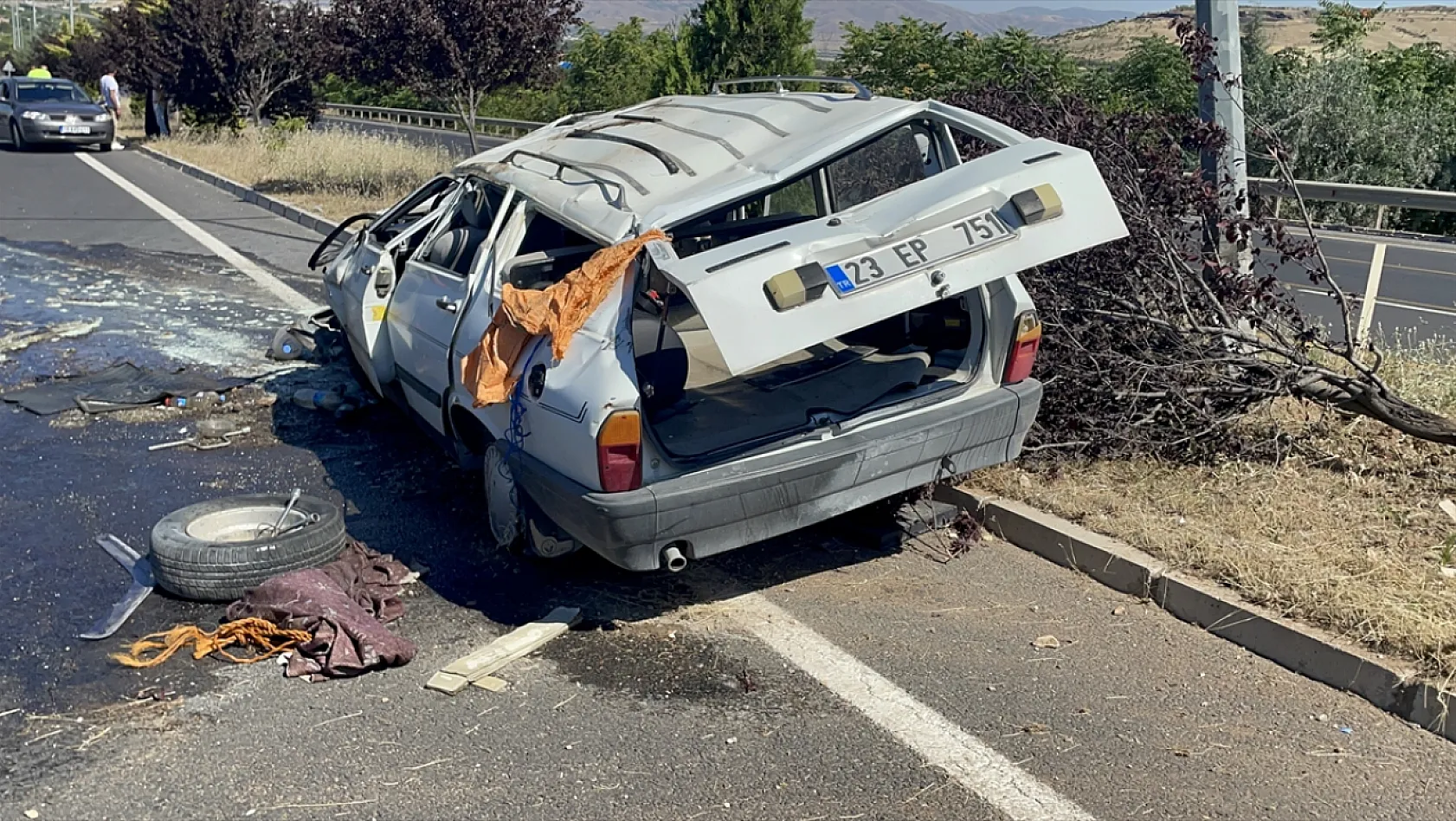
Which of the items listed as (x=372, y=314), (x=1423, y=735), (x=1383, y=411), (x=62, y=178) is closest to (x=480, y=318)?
(x=372, y=314)

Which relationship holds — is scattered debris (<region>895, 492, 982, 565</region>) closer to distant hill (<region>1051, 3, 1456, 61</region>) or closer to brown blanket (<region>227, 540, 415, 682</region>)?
brown blanket (<region>227, 540, 415, 682</region>)

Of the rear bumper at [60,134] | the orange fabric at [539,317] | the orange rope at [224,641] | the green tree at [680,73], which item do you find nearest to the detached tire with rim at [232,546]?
the orange rope at [224,641]

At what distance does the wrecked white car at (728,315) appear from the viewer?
4.50 m

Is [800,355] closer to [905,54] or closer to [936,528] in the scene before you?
[936,528]

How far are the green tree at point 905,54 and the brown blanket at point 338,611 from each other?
21.2 m

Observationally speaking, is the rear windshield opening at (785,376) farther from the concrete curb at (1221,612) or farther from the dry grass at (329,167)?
the dry grass at (329,167)

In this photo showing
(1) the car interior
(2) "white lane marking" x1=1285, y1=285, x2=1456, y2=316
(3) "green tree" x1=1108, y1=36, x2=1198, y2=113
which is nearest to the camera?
(1) the car interior

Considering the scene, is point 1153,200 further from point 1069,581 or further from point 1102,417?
point 1069,581

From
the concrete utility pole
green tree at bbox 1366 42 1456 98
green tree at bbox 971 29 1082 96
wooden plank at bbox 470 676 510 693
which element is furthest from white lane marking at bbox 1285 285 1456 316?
green tree at bbox 1366 42 1456 98

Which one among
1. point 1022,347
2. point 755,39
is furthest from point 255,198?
point 1022,347

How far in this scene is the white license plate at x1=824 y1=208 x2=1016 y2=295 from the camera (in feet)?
14.4

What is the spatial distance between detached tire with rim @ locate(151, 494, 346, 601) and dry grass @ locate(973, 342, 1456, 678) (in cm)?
296

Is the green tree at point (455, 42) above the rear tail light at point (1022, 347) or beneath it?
above

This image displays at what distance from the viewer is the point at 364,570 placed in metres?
5.32
